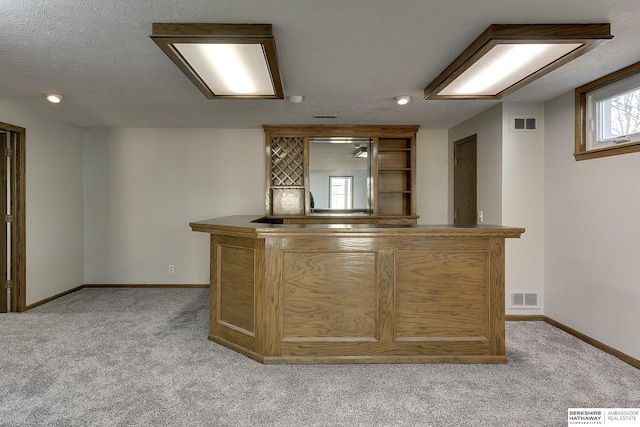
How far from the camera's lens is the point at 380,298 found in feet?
8.15

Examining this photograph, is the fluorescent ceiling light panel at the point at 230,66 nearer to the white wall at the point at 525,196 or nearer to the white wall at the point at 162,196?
the white wall at the point at 162,196

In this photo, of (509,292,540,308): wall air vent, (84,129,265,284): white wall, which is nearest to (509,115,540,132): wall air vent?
(509,292,540,308): wall air vent

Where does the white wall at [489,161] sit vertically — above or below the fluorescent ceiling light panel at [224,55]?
below

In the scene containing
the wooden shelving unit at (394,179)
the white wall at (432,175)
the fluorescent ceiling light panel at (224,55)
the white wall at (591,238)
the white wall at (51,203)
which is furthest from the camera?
the white wall at (432,175)

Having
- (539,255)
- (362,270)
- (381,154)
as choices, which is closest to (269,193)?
(381,154)

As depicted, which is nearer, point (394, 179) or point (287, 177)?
point (287, 177)

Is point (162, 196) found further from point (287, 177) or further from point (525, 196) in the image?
point (525, 196)

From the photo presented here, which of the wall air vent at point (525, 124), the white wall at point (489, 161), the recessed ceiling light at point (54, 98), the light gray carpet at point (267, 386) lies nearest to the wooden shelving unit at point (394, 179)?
the white wall at point (489, 161)

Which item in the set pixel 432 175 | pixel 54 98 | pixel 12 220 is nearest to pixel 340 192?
pixel 432 175

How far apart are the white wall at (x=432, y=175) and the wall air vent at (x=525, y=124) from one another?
144 centimetres

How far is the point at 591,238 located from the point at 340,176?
9.22 ft

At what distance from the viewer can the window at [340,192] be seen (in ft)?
15.4

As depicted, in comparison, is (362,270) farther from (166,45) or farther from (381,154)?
(381,154)

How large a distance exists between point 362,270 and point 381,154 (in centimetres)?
273
